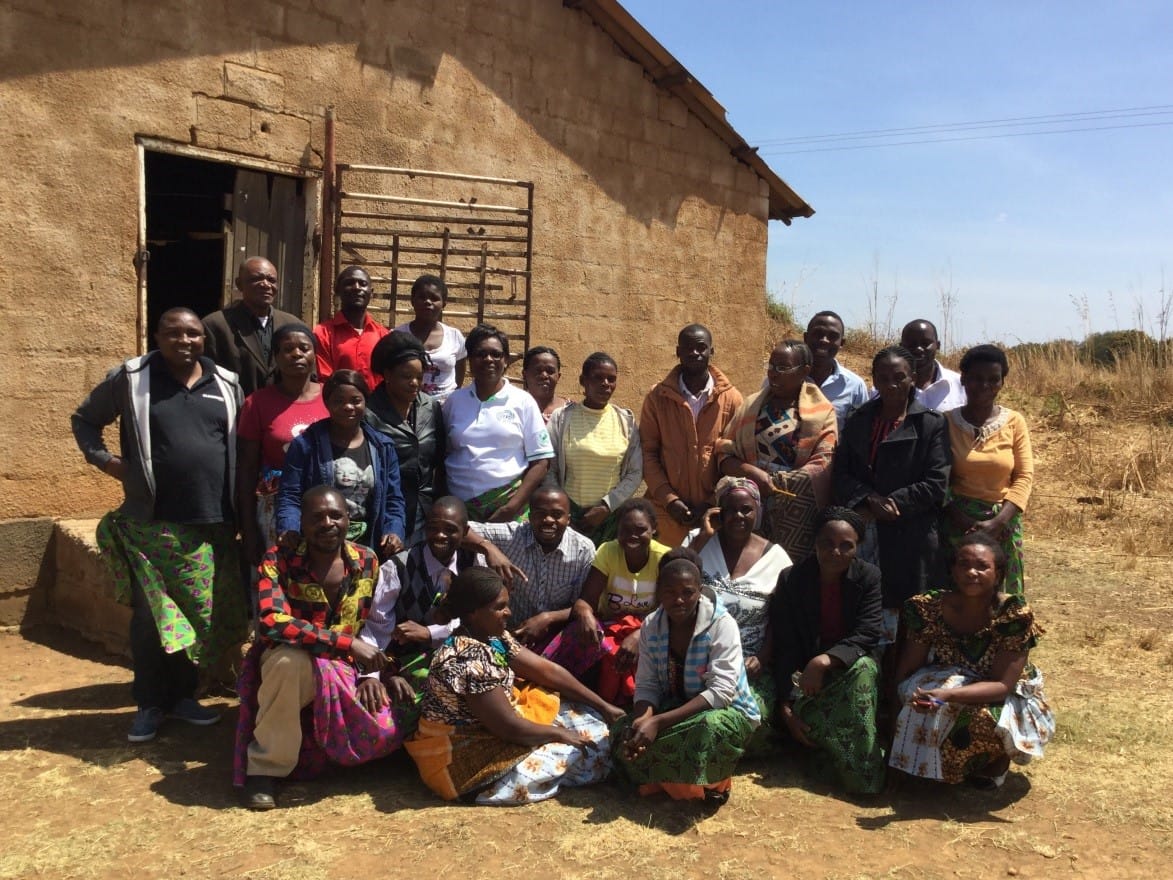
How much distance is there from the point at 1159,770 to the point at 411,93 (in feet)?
18.2

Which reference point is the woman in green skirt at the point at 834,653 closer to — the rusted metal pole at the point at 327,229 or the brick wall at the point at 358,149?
the rusted metal pole at the point at 327,229

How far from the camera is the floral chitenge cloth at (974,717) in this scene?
388 cm

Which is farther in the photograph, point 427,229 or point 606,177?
point 606,177

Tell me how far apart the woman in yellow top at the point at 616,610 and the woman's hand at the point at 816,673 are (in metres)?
0.66

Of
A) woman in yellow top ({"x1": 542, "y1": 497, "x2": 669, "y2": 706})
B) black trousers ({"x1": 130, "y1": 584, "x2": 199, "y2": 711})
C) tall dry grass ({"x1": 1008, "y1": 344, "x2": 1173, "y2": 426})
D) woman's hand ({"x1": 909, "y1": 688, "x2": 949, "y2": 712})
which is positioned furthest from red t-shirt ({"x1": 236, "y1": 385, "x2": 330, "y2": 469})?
tall dry grass ({"x1": 1008, "y1": 344, "x2": 1173, "y2": 426})

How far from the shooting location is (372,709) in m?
3.86

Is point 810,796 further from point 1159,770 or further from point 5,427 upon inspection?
point 5,427

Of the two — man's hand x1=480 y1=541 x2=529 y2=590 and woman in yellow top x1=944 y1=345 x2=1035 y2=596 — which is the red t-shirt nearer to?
man's hand x1=480 y1=541 x2=529 y2=590

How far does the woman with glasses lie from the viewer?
461 centimetres

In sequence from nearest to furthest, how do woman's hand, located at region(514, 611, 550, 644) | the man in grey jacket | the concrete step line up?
the man in grey jacket
woman's hand, located at region(514, 611, 550, 644)
the concrete step

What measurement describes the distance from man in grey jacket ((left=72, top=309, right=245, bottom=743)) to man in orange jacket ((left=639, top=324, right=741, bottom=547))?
189cm

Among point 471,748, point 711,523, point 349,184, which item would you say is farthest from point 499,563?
point 349,184

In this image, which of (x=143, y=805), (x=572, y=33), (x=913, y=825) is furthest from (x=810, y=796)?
(x=572, y=33)

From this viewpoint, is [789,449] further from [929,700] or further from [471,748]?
[471,748]
